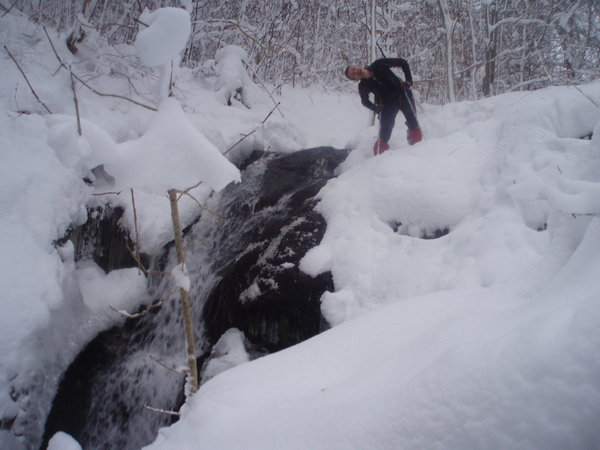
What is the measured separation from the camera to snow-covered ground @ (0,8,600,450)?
2.65ft

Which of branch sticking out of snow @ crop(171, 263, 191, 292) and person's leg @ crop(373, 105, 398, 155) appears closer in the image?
branch sticking out of snow @ crop(171, 263, 191, 292)

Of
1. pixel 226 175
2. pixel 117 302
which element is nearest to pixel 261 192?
pixel 117 302

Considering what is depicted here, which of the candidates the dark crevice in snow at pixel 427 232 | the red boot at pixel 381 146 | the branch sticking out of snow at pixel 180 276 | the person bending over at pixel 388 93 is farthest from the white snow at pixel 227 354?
the person bending over at pixel 388 93

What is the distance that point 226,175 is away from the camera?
157 centimetres

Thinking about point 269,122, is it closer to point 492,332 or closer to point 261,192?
point 261,192

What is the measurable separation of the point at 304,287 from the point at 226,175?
1.90 meters

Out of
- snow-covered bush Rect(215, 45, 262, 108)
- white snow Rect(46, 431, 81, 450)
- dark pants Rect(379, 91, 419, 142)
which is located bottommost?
white snow Rect(46, 431, 81, 450)

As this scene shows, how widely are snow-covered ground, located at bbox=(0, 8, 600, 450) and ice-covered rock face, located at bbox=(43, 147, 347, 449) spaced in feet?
0.82

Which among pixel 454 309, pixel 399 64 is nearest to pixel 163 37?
pixel 454 309

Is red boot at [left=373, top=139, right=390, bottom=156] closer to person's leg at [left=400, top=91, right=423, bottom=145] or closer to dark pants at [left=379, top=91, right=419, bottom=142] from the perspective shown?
dark pants at [left=379, top=91, right=419, bottom=142]

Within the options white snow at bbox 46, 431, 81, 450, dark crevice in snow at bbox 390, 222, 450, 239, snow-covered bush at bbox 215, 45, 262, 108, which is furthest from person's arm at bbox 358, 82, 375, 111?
white snow at bbox 46, 431, 81, 450

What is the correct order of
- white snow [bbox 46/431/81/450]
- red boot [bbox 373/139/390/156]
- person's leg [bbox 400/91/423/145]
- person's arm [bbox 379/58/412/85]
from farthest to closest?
red boot [bbox 373/139/390/156] < person's leg [bbox 400/91/423/145] < person's arm [bbox 379/58/412/85] < white snow [bbox 46/431/81/450]

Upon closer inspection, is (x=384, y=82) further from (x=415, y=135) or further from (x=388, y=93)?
(x=415, y=135)

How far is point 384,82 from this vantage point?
4.11 meters
